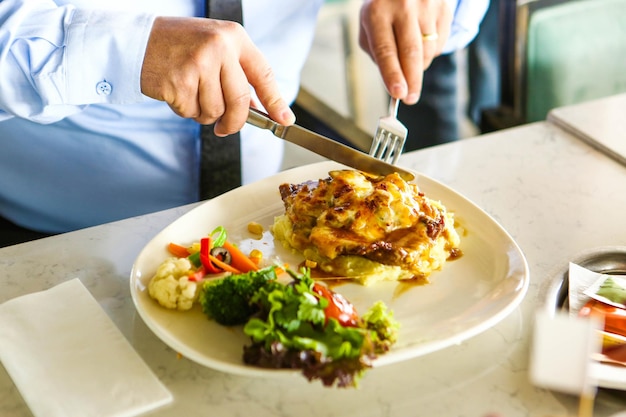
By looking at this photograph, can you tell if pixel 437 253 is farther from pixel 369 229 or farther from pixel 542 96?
pixel 542 96

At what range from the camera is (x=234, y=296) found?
1187 mm

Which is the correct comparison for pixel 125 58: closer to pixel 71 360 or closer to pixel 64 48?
pixel 64 48

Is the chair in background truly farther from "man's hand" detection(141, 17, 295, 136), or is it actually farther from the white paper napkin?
the white paper napkin

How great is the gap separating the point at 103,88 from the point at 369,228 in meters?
0.60

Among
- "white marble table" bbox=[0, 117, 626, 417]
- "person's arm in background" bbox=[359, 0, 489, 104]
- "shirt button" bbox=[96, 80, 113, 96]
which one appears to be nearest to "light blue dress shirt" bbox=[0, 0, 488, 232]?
"shirt button" bbox=[96, 80, 113, 96]

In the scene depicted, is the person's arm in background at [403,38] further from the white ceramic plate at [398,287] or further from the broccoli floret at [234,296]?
the broccoli floret at [234,296]

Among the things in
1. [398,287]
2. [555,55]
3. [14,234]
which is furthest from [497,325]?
[555,55]

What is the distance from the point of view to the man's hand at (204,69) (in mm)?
1378

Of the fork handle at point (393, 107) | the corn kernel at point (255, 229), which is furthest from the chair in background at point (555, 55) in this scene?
the corn kernel at point (255, 229)

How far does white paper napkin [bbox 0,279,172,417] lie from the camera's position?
3.61ft

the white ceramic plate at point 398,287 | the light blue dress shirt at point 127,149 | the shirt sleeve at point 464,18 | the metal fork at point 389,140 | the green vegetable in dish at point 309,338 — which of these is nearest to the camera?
the green vegetable in dish at point 309,338

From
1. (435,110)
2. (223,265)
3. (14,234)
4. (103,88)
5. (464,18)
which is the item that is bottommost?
(435,110)

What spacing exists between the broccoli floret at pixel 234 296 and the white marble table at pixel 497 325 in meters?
0.10

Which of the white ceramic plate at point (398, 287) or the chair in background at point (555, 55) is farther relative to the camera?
the chair in background at point (555, 55)
